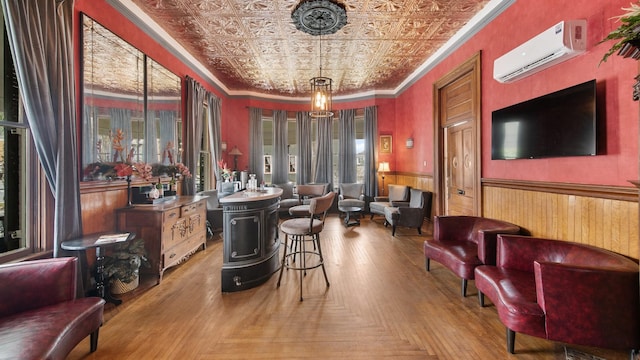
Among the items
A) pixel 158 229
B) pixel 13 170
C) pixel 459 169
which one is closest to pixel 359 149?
pixel 459 169

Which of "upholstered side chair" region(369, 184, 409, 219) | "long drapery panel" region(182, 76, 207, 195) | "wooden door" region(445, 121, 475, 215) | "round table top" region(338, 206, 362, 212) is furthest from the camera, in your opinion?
"round table top" region(338, 206, 362, 212)

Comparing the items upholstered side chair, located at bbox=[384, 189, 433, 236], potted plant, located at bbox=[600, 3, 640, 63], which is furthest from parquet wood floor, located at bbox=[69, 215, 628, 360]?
potted plant, located at bbox=[600, 3, 640, 63]

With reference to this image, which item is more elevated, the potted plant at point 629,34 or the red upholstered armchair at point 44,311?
the potted plant at point 629,34

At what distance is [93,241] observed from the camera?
2.40m

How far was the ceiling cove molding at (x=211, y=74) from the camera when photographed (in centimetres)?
326

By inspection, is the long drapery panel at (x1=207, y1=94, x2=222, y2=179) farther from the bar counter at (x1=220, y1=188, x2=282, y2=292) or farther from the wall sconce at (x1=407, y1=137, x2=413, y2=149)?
the wall sconce at (x1=407, y1=137, x2=413, y2=149)

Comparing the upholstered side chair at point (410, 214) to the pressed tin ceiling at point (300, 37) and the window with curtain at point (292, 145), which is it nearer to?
the pressed tin ceiling at point (300, 37)

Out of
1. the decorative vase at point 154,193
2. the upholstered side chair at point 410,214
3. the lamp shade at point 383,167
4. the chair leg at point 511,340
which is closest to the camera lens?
the chair leg at point 511,340

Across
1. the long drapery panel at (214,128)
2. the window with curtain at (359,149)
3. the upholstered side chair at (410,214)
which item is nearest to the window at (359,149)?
the window with curtain at (359,149)

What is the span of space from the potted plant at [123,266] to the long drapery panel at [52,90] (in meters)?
0.42

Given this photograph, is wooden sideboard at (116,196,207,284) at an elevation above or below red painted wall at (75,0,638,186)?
below

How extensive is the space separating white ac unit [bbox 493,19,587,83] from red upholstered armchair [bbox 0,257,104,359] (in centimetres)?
427

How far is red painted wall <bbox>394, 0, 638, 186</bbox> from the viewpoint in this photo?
6.61ft

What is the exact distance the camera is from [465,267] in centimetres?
268
